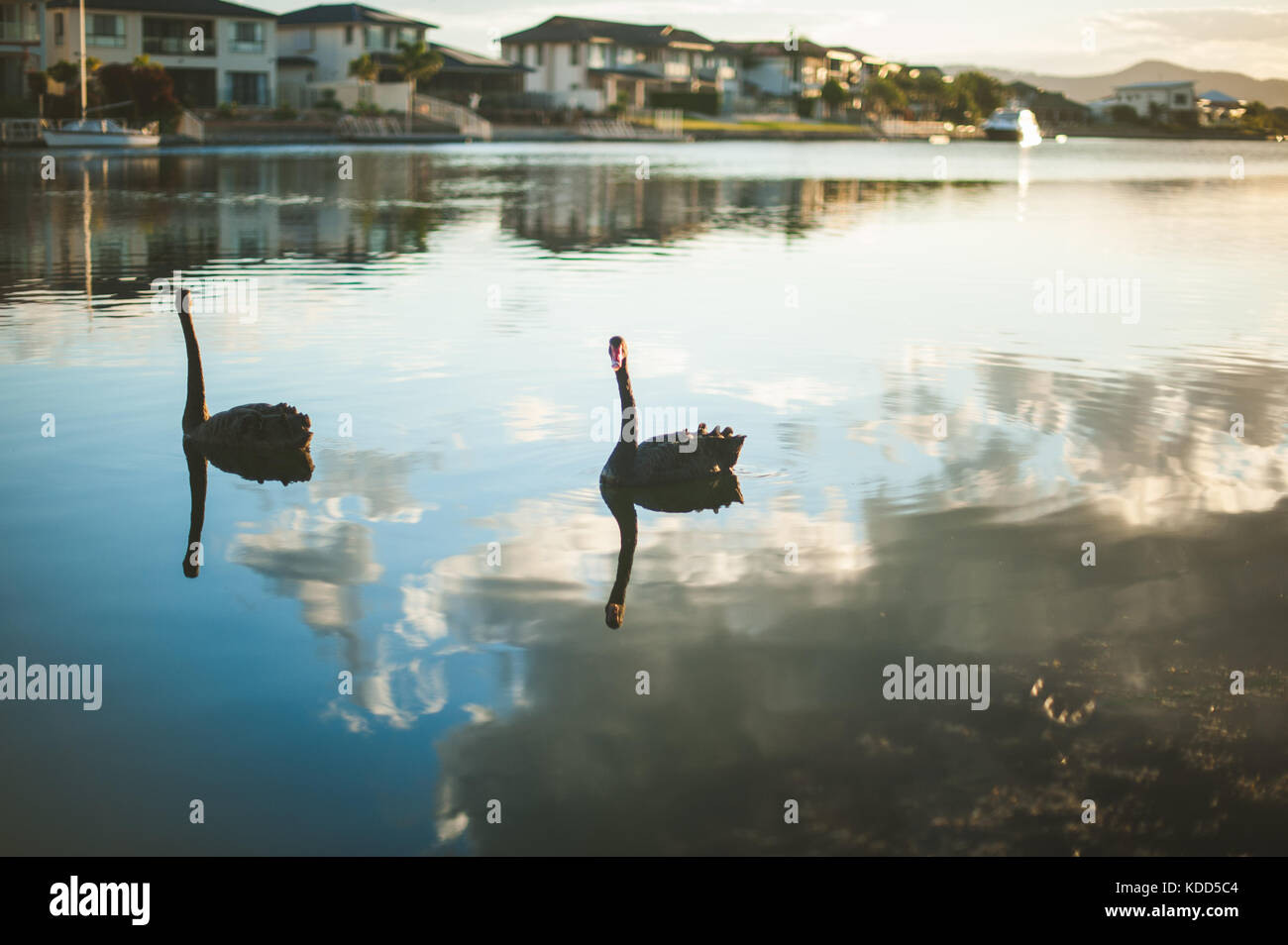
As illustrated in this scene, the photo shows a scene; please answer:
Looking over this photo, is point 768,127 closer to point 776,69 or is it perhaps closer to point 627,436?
point 776,69

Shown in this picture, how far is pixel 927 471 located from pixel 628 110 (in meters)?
117

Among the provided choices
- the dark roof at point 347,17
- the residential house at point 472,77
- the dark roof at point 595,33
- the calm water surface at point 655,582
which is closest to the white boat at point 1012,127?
the dark roof at point 595,33

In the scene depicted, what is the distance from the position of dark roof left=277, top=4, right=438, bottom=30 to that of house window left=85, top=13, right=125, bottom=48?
20149 mm

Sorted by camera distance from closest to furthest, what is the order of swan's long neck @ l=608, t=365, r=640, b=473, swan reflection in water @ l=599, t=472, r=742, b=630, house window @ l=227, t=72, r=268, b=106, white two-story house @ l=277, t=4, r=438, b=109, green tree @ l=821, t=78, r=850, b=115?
swan reflection in water @ l=599, t=472, r=742, b=630 < swan's long neck @ l=608, t=365, r=640, b=473 < house window @ l=227, t=72, r=268, b=106 < white two-story house @ l=277, t=4, r=438, b=109 < green tree @ l=821, t=78, r=850, b=115

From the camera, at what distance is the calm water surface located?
5727mm

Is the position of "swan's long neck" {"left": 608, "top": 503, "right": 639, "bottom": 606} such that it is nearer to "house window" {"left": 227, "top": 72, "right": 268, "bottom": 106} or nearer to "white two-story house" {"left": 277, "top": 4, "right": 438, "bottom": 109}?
"house window" {"left": 227, "top": 72, "right": 268, "bottom": 106}

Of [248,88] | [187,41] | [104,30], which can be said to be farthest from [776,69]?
[104,30]

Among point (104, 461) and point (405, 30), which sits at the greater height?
point (405, 30)

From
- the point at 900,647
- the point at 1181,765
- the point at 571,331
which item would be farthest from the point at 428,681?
the point at 571,331

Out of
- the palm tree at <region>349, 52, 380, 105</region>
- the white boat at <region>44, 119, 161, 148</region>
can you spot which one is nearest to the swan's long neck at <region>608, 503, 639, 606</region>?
the white boat at <region>44, 119, 161, 148</region>

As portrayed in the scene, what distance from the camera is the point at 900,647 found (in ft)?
24.1

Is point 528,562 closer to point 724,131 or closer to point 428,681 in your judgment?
point 428,681

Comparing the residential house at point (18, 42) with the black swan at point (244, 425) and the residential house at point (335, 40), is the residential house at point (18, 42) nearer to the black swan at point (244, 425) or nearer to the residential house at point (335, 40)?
the residential house at point (335, 40)
